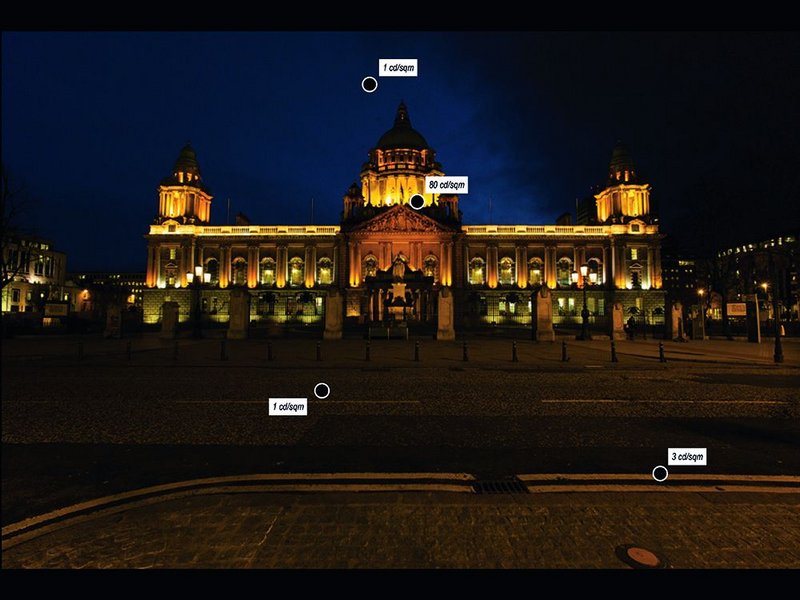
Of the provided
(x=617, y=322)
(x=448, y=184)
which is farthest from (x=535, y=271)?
(x=448, y=184)

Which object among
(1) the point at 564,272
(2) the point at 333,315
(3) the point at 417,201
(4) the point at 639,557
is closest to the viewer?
(4) the point at 639,557

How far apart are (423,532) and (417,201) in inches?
3139

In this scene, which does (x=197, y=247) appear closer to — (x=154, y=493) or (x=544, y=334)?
(x=544, y=334)

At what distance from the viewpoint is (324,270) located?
73125mm

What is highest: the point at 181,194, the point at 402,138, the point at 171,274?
the point at 402,138

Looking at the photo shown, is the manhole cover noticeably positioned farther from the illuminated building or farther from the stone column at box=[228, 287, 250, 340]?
the illuminated building

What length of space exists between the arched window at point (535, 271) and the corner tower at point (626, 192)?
13647 mm

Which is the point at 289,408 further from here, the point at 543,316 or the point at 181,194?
the point at 181,194

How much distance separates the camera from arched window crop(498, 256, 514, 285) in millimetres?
73188

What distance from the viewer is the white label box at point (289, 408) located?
795 centimetres

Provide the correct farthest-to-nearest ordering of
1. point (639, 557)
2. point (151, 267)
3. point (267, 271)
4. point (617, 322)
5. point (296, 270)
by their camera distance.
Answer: point (267, 271), point (296, 270), point (151, 267), point (617, 322), point (639, 557)

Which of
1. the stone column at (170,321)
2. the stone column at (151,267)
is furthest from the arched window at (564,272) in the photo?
the stone column at (151,267)

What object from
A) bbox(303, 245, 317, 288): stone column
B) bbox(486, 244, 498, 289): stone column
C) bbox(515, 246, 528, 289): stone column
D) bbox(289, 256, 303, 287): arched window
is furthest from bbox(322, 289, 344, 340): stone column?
bbox(515, 246, 528, 289): stone column

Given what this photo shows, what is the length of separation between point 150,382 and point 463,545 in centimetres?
1090
